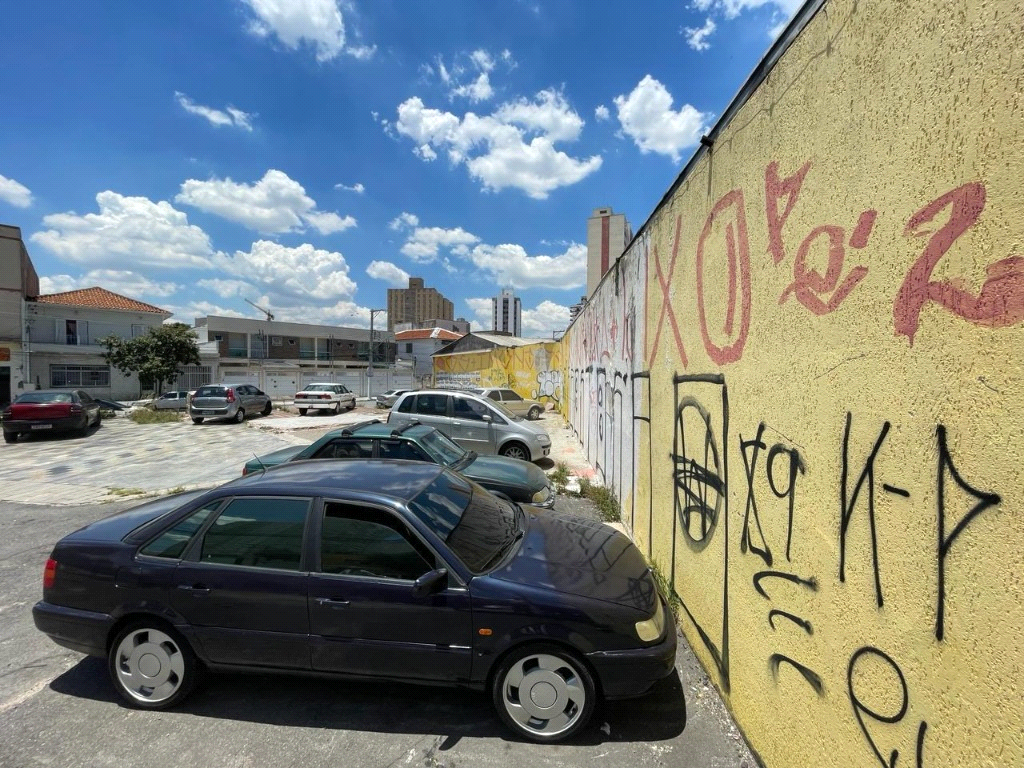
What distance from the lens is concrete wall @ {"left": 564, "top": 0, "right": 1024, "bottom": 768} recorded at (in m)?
1.40

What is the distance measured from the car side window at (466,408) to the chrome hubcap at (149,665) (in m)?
7.28

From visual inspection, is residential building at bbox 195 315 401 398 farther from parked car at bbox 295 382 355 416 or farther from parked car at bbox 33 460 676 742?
parked car at bbox 33 460 676 742

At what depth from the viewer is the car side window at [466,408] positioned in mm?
10227

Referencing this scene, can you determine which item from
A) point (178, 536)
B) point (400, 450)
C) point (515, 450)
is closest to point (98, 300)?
point (515, 450)

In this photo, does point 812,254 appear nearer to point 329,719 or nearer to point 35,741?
point 329,719

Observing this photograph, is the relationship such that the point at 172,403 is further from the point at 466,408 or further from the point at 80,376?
the point at 466,408

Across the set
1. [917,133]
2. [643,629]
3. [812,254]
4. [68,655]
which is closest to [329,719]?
[643,629]

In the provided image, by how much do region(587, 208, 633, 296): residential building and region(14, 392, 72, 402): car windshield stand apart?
27.5 metres

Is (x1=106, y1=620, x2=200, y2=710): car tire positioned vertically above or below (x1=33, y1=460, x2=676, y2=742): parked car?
below

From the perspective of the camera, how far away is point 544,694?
2.78m

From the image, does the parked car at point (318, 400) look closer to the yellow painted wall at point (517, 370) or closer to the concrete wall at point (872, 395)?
the yellow painted wall at point (517, 370)

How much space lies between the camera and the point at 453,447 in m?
7.01

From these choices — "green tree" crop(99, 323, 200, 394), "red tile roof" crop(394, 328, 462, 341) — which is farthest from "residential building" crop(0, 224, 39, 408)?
"red tile roof" crop(394, 328, 462, 341)

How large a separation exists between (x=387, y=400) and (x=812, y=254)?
27035mm
